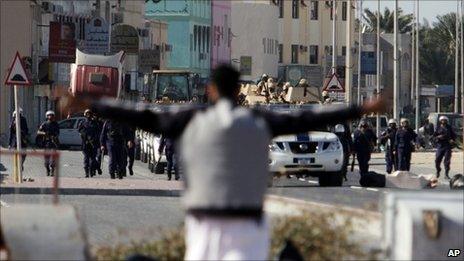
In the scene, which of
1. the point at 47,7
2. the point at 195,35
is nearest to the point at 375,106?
the point at 47,7

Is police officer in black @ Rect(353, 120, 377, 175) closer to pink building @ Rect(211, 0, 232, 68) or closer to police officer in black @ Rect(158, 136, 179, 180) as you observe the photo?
police officer in black @ Rect(158, 136, 179, 180)

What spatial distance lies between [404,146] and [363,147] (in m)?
1.68

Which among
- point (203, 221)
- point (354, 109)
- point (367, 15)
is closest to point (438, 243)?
point (354, 109)

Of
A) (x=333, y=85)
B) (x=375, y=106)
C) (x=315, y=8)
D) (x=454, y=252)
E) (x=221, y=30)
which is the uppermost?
(x=315, y=8)

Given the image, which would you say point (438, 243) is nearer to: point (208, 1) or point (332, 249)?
point (332, 249)

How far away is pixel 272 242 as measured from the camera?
12.4 metres

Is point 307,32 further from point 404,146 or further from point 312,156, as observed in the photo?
point 312,156

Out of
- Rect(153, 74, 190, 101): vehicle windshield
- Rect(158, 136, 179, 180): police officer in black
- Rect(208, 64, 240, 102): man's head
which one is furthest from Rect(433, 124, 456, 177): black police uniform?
Rect(208, 64, 240, 102): man's head

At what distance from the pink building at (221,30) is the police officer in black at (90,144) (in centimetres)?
7907

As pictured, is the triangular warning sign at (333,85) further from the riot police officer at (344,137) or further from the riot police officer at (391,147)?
the riot police officer at (344,137)

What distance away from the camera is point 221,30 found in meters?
122

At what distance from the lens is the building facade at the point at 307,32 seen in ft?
408

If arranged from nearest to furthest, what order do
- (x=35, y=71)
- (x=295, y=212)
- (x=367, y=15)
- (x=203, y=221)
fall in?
(x=203, y=221)
(x=295, y=212)
(x=35, y=71)
(x=367, y=15)

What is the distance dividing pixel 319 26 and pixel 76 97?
115797mm
